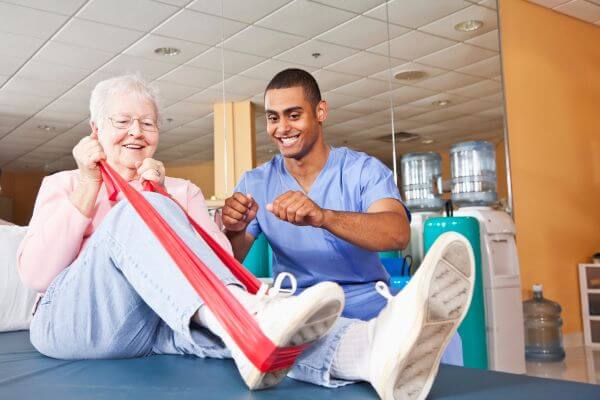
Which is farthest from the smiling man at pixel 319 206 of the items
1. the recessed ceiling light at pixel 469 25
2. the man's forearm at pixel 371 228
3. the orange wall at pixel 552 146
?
the recessed ceiling light at pixel 469 25

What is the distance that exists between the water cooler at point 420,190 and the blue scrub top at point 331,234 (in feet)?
6.41

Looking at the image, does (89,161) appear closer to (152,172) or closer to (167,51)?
(152,172)

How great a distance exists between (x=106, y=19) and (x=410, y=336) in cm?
402

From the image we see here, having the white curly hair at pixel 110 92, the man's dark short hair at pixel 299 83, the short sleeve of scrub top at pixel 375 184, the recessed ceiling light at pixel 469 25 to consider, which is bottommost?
the short sleeve of scrub top at pixel 375 184

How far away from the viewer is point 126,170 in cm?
171

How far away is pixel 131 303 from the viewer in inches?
51.1

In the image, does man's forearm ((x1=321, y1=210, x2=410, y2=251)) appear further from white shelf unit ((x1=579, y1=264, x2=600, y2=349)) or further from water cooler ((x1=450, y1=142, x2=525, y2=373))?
white shelf unit ((x1=579, y1=264, x2=600, y2=349))

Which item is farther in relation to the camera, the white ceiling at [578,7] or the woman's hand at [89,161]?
the white ceiling at [578,7]

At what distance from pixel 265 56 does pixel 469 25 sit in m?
1.77

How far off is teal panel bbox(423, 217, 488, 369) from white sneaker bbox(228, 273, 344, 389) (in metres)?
2.46

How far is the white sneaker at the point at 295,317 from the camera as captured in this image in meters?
0.96

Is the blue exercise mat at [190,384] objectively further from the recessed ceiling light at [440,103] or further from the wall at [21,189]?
the wall at [21,189]

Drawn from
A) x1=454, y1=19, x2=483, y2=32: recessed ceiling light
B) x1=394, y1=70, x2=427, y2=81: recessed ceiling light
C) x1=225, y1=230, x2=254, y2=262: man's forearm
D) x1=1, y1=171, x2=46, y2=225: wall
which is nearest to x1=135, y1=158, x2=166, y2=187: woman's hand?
x1=225, y1=230, x2=254, y2=262: man's forearm

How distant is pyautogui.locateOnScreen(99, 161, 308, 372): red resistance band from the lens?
3.29ft
